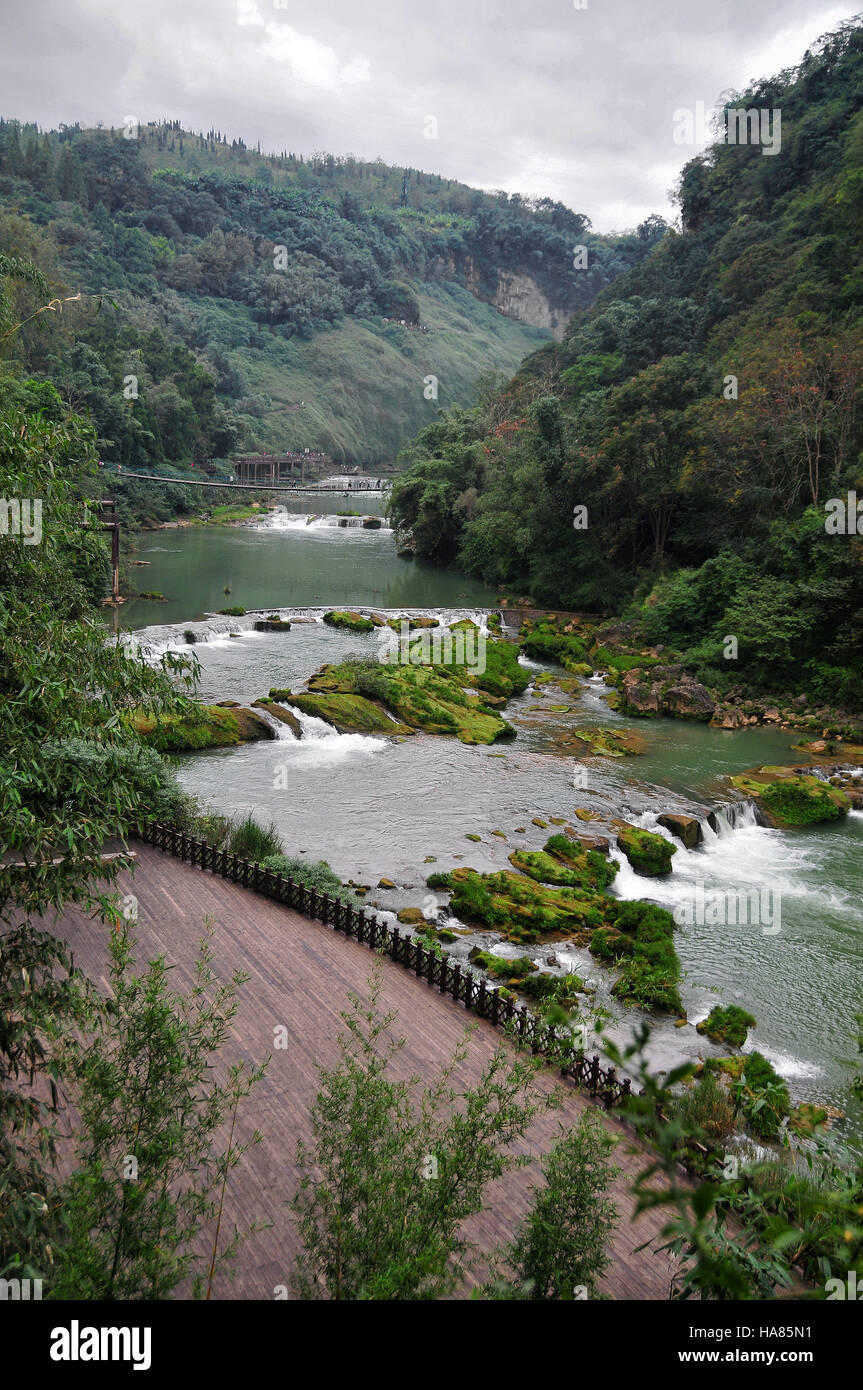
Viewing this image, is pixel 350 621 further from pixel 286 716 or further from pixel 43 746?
pixel 43 746

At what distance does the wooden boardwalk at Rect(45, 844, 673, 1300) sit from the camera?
23.0 ft

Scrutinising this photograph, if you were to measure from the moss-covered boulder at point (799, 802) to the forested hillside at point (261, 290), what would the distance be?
56.6 meters

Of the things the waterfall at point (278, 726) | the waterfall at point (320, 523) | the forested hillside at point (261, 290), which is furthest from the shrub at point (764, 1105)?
the forested hillside at point (261, 290)

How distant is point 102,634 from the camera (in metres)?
6.44

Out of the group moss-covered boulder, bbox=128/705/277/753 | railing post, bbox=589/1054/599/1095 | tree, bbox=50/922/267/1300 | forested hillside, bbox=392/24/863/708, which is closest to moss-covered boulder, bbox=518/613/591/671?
forested hillside, bbox=392/24/863/708

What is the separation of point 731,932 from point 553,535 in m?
30.0

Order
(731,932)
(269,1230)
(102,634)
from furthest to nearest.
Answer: (731,932), (269,1230), (102,634)

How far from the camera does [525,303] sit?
192 meters

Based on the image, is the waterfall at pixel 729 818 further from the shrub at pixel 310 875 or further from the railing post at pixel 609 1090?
the railing post at pixel 609 1090

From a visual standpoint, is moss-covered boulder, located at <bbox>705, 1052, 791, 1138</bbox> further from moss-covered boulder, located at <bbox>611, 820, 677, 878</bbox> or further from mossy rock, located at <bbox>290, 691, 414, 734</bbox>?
mossy rock, located at <bbox>290, 691, 414, 734</bbox>

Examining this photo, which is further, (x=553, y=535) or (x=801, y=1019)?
(x=553, y=535)
